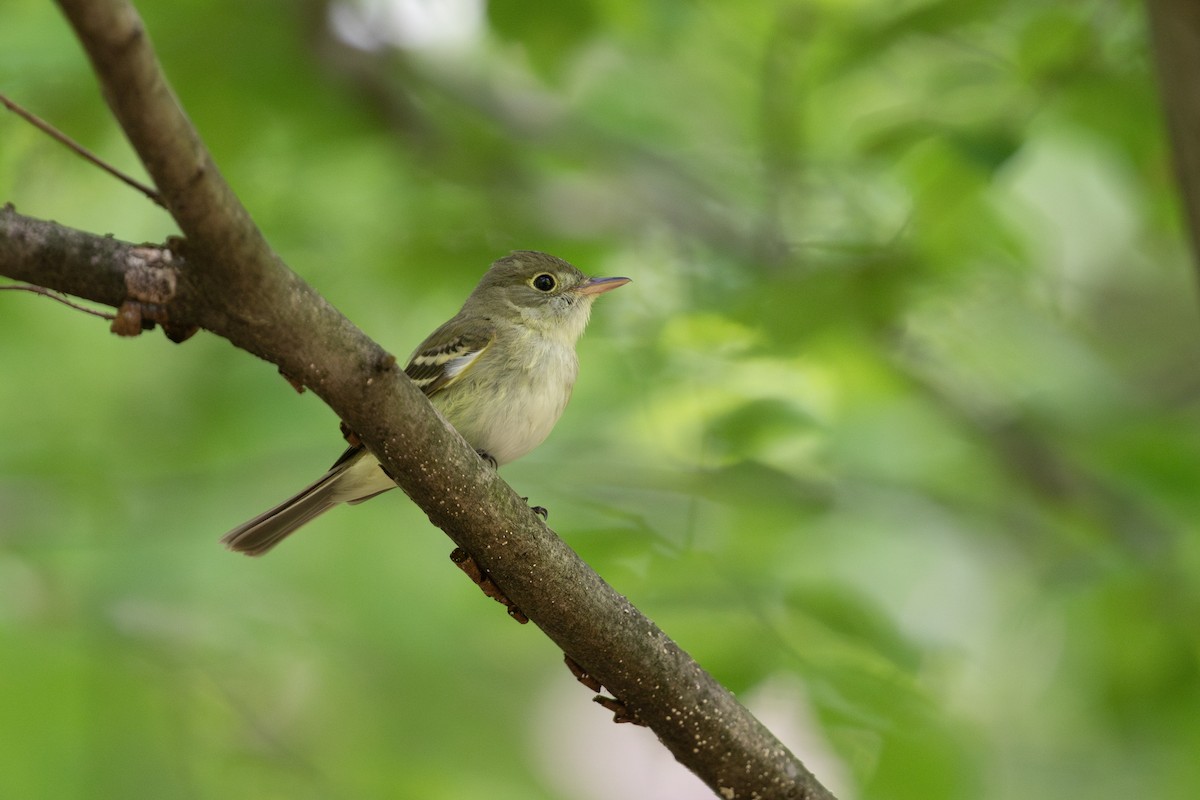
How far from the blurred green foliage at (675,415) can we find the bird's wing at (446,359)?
2.22ft

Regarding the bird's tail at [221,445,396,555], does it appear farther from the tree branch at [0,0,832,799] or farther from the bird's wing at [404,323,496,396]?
the tree branch at [0,0,832,799]

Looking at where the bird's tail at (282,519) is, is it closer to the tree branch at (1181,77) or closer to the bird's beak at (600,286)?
the bird's beak at (600,286)

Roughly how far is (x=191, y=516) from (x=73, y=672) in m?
1.43

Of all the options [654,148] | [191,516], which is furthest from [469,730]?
[654,148]

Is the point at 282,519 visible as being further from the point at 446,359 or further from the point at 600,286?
the point at 600,286

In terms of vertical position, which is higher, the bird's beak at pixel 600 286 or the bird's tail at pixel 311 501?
the bird's beak at pixel 600 286

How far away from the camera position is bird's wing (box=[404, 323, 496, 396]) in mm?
4344

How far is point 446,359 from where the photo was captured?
173 inches

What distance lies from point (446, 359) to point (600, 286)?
884mm

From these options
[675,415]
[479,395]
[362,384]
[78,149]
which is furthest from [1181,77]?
[78,149]

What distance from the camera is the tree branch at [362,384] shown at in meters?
1.75

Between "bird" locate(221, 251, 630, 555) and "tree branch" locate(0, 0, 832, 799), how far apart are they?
141 cm

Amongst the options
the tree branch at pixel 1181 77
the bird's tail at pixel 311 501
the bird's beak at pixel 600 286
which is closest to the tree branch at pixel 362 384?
the bird's tail at pixel 311 501

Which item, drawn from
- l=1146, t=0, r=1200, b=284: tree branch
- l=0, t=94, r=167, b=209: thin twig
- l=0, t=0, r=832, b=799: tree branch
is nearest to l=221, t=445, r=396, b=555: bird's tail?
l=0, t=0, r=832, b=799: tree branch
